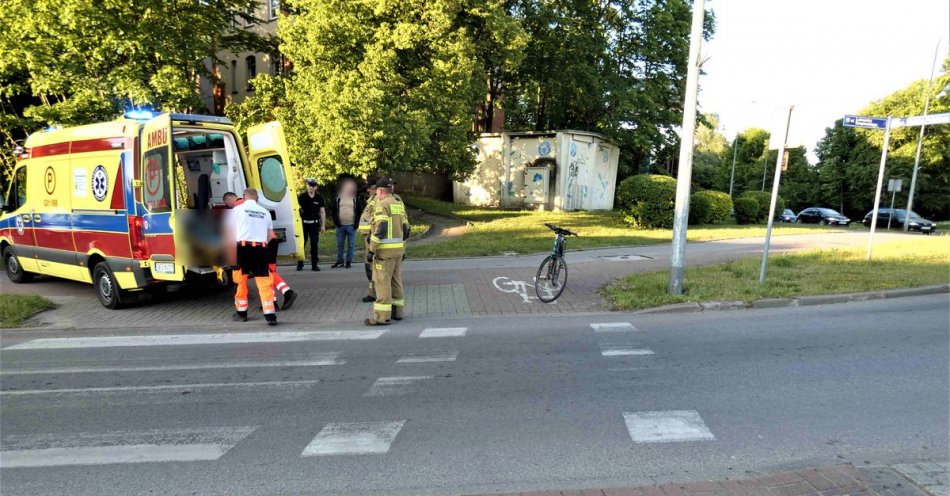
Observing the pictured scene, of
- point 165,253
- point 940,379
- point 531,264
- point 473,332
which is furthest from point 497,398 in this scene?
point 531,264

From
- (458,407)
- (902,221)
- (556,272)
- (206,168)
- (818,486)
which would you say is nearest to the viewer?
(818,486)

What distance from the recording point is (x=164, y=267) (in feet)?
24.9

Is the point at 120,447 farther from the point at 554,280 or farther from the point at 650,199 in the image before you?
the point at 650,199

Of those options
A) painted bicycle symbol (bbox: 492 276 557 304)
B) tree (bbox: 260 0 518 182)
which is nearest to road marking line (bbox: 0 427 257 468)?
painted bicycle symbol (bbox: 492 276 557 304)

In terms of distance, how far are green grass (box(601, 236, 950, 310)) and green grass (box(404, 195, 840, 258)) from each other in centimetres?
414

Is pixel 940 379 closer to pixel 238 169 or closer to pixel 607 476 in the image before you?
pixel 607 476

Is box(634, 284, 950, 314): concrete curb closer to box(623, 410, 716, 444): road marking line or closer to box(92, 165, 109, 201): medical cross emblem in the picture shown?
box(623, 410, 716, 444): road marking line

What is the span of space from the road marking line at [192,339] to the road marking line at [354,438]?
269 cm

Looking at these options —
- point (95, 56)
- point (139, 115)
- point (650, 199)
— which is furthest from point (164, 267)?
point (650, 199)

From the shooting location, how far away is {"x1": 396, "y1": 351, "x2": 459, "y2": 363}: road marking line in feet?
18.5

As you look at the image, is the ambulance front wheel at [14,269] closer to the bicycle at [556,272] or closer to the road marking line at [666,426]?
the bicycle at [556,272]

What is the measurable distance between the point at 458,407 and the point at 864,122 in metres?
11.0

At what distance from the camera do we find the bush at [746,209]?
24.5 meters

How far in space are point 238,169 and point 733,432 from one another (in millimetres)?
8074
